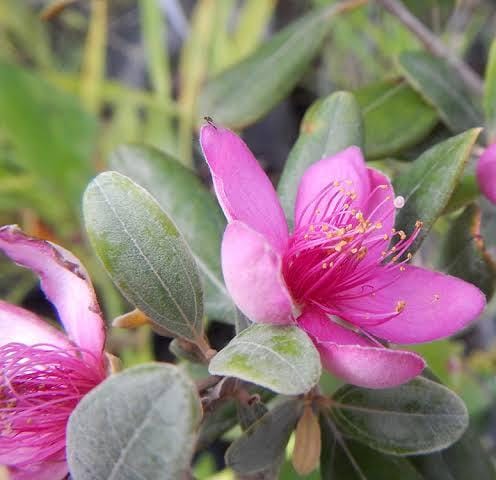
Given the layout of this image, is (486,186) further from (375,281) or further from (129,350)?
(129,350)

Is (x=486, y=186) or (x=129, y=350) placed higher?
(x=486, y=186)

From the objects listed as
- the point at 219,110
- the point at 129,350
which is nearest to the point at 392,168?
the point at 219,110

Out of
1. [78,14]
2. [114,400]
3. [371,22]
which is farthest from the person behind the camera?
[78,14]

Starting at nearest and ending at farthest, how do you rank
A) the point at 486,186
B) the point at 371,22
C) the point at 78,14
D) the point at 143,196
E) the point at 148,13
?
1. the point at 143,196
2. the point at 486,186
3. the point at 371,22
4. the point at 148,13
5. the point at 78,14

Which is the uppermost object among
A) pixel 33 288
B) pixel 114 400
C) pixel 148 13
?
pixel 148 13

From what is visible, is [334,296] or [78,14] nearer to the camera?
[334,296]

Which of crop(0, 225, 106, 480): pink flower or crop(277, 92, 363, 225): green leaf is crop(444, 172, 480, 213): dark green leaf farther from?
crop(0, 225, 106, 480): pink flower

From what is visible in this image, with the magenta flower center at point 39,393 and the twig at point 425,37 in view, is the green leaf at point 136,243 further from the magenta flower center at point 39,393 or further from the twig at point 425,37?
the twig at point 425,37

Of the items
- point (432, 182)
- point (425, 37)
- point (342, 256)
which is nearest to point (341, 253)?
point (342, 256)
